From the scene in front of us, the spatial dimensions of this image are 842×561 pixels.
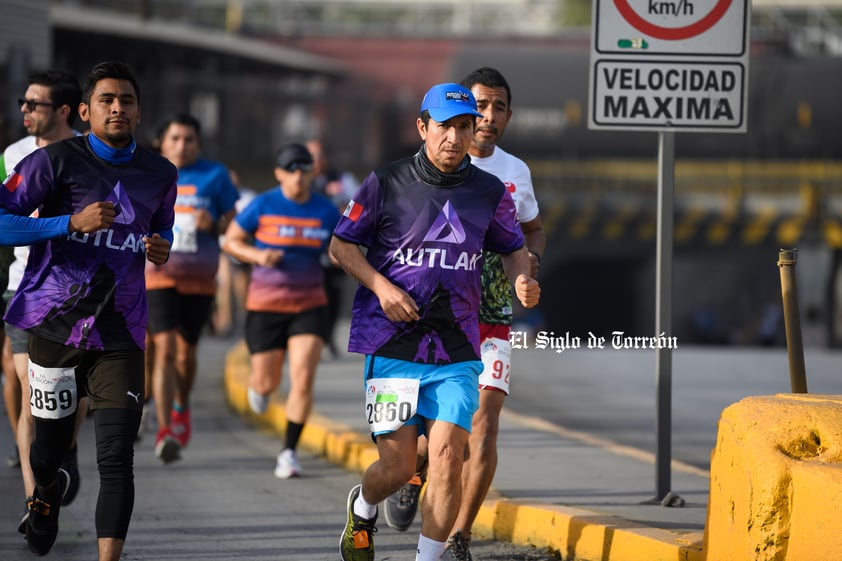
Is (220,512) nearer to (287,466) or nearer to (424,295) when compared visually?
(287,466)

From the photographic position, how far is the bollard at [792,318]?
607cm

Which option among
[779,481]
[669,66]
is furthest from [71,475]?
[779,481]

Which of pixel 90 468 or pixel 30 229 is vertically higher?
pixel 30 229

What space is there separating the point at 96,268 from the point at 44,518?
1.24 m

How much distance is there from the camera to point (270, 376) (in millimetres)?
9789

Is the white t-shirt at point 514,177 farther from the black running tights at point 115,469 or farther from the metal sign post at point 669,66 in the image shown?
the black running tights at point 115,469

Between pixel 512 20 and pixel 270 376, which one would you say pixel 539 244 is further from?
pixel 512 20

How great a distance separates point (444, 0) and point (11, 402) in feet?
192

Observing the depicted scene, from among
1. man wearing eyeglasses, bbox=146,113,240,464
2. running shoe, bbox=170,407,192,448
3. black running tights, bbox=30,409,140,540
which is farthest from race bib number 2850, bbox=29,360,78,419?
running shoe, bbox=170,407,192,448

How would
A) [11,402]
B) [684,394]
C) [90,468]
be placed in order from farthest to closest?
[684,394] → [90,468] → [11,402]

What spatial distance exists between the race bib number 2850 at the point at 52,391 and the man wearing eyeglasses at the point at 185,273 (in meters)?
3.46

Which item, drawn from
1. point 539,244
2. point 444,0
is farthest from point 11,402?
point 444,0

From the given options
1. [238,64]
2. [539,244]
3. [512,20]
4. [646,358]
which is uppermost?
[512,20]

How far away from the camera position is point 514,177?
23.5 feet
